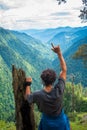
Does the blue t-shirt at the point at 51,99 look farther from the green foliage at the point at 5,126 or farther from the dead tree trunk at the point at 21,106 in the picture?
the green foliage at the point at 5,126

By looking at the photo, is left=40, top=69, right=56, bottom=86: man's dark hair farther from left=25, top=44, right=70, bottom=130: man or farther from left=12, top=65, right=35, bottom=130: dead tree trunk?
left=12, top=65, right=35, bottom=130: dead tree trunk

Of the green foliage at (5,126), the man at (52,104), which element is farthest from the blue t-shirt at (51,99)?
the green foliage at (5,126)

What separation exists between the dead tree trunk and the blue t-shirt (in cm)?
99

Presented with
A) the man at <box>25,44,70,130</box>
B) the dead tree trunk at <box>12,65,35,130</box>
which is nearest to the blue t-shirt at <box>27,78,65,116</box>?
the man at <box>25,44,70,130</box>

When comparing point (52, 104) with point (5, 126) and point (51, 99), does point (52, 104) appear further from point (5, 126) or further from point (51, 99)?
point (5, 126)

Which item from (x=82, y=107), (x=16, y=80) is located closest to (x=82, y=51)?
(x=16, y=80)

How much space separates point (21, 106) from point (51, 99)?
50.6 inches

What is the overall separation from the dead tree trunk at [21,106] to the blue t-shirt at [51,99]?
995mm

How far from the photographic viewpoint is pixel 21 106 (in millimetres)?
8586

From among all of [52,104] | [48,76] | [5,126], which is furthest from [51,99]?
[5,126]

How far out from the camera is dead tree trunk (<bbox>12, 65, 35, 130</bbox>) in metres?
8.59

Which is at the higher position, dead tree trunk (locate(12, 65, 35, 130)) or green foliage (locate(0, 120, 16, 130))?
dead tree trunk (locate(12, 65, 35, 130))

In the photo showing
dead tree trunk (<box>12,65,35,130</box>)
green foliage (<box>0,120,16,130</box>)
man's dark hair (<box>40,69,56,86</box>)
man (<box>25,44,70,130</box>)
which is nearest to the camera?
man's dark hair (<box>40,69,56,86</box>)

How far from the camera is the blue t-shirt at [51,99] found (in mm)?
7512
